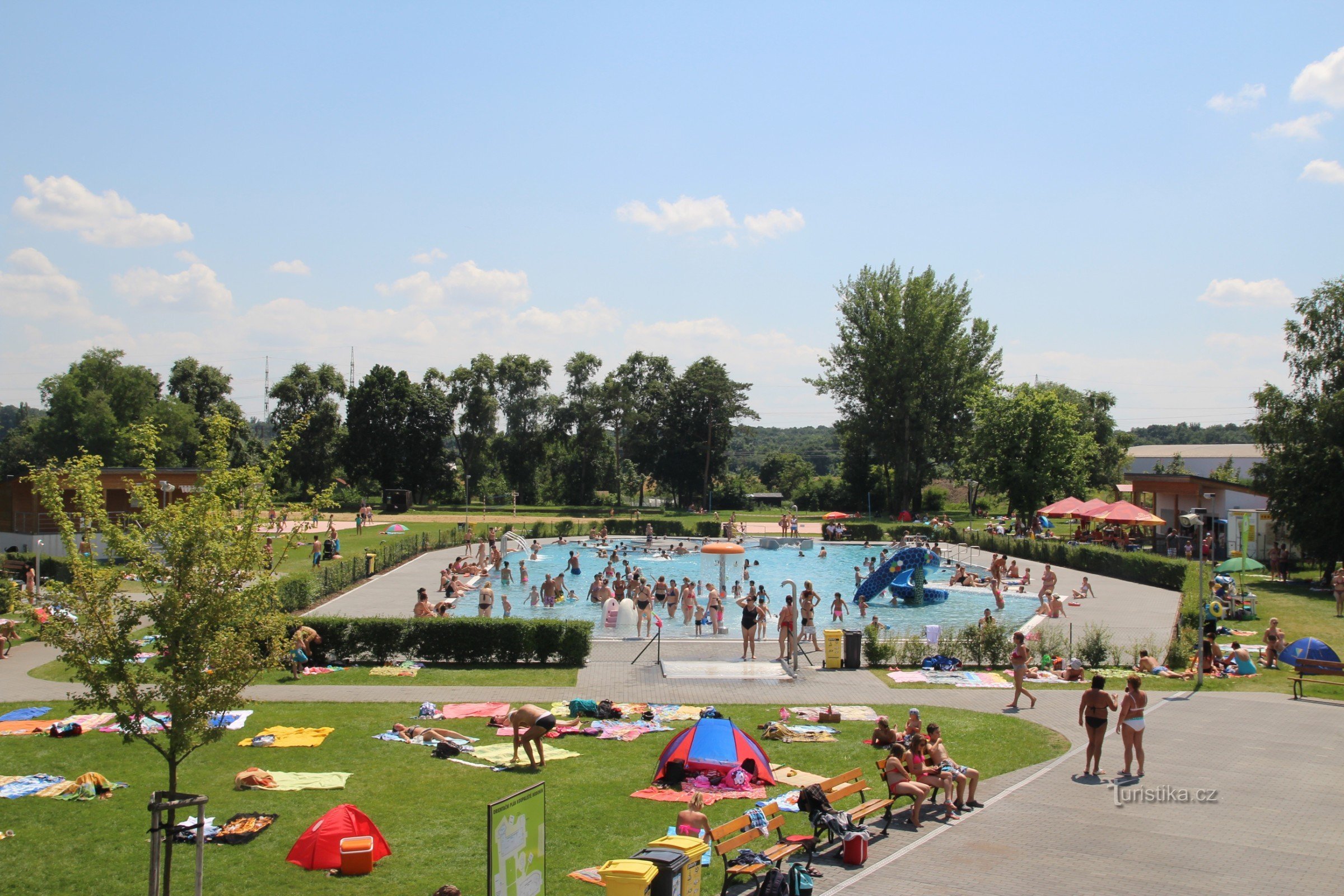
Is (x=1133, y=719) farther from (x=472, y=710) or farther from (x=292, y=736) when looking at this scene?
(x=292, y=736)

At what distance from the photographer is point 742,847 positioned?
30.8 ft

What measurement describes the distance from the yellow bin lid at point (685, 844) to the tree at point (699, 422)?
70932 mm

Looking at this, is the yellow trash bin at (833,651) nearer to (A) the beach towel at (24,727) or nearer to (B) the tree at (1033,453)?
(A) the beach towel at (24,727)

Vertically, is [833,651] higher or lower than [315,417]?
lower

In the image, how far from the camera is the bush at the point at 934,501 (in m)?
75.3

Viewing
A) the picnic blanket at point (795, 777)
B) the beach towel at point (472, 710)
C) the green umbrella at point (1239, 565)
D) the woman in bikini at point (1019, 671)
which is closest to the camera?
the picnic blanket at point (795, 777)

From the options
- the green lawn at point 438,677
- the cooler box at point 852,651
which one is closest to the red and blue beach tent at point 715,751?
the green lawn at point 438,677

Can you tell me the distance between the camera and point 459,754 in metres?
13.7

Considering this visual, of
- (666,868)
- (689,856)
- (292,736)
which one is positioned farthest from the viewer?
(292,736)

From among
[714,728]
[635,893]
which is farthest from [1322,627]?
[635,893]

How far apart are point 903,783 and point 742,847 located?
8.77 ft

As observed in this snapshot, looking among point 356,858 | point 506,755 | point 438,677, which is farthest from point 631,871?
point 438,677

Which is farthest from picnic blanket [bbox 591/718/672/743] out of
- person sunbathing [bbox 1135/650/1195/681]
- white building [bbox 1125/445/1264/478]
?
white building [bbox 1125/445/1264/478]

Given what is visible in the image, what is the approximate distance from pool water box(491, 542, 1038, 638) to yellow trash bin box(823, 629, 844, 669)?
288cm
